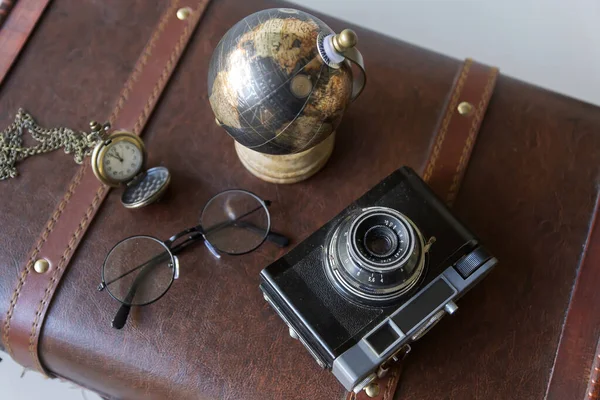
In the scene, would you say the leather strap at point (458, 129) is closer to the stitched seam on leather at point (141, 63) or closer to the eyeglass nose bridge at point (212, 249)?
the eyeglass nose bridge at point (212, 249)

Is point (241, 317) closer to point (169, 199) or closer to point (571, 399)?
point (169, 199)

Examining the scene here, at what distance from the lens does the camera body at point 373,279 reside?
114 centimetres

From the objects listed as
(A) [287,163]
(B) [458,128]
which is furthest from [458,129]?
(A) [287,163]

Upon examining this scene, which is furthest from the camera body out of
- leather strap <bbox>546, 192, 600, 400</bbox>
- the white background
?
the white background

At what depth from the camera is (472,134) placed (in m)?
1.44

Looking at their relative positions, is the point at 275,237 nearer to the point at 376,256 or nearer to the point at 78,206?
the point at 376,256

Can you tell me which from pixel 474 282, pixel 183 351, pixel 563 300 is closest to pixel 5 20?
pixel 183 351

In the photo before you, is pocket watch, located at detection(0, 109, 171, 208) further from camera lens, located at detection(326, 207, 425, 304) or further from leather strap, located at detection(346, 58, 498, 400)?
leather strap, located at detection(346, 58, 498, 400)

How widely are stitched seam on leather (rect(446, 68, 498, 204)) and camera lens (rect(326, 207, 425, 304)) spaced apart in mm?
267

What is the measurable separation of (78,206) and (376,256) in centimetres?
67

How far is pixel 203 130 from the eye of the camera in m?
1.47

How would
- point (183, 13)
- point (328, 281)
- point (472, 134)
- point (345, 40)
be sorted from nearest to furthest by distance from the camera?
point (345, 40)
point (328, 281)
point (472, 134)
point (183, 13)

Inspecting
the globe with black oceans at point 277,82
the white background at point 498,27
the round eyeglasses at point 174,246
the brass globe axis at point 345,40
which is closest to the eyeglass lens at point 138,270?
the round eyeglasses at point 174,246

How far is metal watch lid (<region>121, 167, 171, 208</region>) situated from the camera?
136cm
